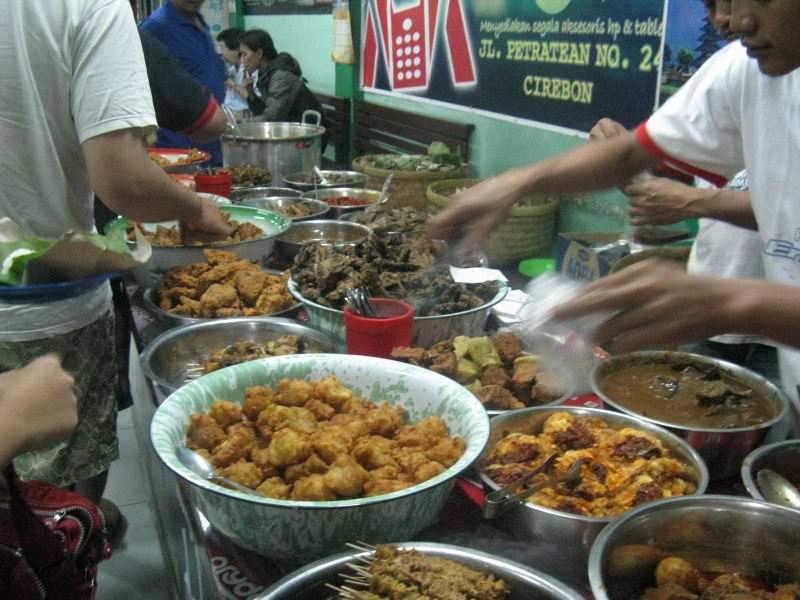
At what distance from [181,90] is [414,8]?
9.17ft

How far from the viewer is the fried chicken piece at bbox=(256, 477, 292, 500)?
1.24m

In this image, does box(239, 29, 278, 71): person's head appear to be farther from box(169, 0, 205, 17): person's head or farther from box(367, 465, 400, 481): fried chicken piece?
box(367, 465, 400, 481): fried chicken piece

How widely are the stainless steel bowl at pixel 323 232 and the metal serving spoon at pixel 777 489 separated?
1989mm

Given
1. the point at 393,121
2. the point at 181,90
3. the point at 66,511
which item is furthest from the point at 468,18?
the point at 66,511

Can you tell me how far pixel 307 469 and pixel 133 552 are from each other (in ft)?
7.14

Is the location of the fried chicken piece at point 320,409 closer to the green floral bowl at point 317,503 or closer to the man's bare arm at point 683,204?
the green floral bowl at point 317,503

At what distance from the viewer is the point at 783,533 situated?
3.70 feet

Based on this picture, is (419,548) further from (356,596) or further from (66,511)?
(66,511)

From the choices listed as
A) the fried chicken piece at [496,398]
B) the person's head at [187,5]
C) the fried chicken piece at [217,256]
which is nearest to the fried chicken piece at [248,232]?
the fried chicken piece at [217,256]

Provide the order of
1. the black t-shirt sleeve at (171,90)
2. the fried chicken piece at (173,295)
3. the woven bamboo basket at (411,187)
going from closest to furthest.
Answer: the fried chicken piece at (173,295) → the black t-shirt sleeve at (171,90) → the woven bamboo basket at (411,187)

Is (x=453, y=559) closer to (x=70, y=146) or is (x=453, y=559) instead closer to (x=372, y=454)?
(x=372, y=454)

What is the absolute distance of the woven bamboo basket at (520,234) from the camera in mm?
3148

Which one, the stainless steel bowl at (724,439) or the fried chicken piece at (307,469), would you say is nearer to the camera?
the fried chicken piece at (307,469)

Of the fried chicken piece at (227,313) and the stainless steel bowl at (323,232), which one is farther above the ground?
the stainless steel bowl at (323,232)
